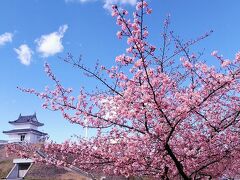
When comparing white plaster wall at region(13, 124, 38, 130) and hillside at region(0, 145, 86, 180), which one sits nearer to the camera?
hillside at region(0, 145, 86, 180)

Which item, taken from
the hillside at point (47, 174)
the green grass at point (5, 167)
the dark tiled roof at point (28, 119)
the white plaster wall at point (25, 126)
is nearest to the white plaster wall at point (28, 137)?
the white plaster wall at point (25, 126)

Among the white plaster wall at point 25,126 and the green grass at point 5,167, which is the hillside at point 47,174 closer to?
the green grass at point 5,167

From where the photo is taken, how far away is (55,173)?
3675cm

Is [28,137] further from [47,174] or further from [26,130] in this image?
[47,174]

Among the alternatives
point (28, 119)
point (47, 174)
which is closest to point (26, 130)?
point (28, 119)

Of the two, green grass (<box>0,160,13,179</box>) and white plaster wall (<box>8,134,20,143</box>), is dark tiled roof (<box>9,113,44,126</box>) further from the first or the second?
green grass (<box>0,160,13,179</box>)

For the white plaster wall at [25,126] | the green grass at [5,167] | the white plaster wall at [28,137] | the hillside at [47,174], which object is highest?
the white plaster wall at [25,126]

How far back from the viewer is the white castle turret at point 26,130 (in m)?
69.1

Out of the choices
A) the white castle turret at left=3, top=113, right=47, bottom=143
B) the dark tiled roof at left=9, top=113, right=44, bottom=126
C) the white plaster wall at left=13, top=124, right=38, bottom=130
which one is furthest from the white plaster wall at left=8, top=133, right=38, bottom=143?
the dark tiled roof at left=9, top=113, right=44, bottom=126

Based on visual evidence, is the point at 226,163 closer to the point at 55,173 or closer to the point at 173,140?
the point at 173,140

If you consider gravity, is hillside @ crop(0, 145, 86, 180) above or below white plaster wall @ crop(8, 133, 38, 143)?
below

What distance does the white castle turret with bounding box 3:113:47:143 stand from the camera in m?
69.1

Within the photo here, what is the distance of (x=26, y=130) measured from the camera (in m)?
69.1

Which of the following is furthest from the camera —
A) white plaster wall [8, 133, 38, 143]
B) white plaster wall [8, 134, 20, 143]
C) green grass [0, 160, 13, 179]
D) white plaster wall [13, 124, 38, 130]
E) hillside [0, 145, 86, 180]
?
white plaster wall [8, 134, 20, 143]
